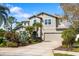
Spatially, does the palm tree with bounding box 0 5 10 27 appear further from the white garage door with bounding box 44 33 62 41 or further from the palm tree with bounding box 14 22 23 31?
the white garage door with bounding box 44 33 62 41

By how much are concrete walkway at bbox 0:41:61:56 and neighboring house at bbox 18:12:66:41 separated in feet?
0.68

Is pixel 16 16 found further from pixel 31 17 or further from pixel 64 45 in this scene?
pixel 64 45

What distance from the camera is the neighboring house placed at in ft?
54.3

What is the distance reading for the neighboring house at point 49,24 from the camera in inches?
652

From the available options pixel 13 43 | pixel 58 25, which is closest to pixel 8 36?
pixel 13 43

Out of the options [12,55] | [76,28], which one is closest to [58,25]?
[76,28]

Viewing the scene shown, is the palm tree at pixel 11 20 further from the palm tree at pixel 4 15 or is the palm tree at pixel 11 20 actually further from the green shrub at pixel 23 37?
the green shrub at pixel 23 37

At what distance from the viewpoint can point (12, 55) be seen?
1648 centimetres

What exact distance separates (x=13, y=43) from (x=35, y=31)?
70 centimetres

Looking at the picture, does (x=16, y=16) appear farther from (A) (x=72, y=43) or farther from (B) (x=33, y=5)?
(A) (x=72, y=43)

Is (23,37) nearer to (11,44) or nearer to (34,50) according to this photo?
(11,44)

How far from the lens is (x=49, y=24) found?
54.7 feet

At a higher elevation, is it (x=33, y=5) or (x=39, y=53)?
(x=33, y=5)

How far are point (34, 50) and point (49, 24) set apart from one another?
2.78ft
